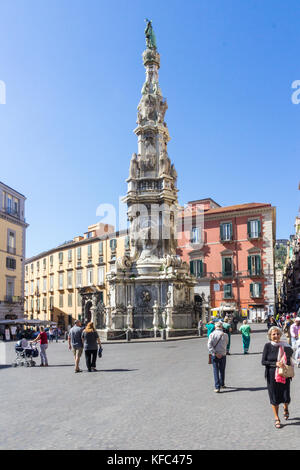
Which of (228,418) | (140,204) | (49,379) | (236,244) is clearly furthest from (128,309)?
(236,244)

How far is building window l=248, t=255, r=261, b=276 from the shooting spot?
166 feet

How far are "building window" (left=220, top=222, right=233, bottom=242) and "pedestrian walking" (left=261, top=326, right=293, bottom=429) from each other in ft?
152

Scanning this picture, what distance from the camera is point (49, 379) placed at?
12.2 meters

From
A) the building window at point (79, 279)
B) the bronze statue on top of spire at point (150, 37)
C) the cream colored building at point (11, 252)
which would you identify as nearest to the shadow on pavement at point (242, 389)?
the bronze statue on top of spire at point (150, 37)

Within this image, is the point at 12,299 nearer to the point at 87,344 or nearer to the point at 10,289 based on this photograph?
the point at 10,289

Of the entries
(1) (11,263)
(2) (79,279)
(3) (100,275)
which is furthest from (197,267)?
(1) (11,263)

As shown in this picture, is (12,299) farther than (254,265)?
No

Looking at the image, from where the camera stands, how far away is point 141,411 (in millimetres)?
7902

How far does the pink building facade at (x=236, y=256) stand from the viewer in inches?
1989

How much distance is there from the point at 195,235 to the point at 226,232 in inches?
170

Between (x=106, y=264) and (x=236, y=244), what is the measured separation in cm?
1637

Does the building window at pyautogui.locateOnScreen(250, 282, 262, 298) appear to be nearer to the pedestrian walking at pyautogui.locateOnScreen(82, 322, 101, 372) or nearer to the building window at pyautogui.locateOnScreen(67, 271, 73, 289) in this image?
the building window at pyautogui.locateOnScreen(67, 271, 73, 289)

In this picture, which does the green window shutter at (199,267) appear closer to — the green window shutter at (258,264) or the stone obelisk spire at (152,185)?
the green window shutter at (258,264)

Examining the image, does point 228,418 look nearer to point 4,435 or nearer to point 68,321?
point 4,435
